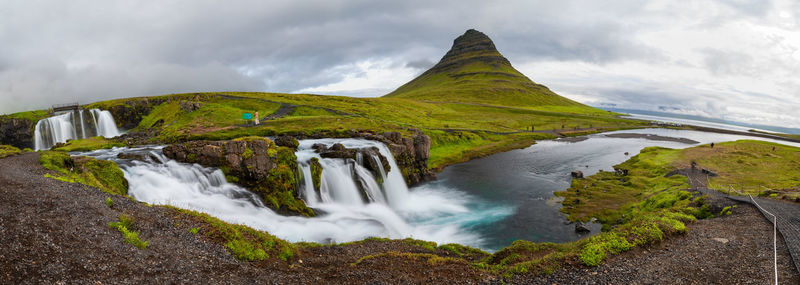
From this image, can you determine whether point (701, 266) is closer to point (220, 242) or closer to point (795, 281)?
point (795, 281)

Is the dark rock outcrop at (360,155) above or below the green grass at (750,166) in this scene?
above

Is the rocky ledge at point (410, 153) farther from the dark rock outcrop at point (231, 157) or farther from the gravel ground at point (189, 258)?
the gravel ground at point (189, 258)

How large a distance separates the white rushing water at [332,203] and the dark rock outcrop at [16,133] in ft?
134

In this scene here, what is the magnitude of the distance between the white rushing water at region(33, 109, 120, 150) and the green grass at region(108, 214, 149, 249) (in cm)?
6556

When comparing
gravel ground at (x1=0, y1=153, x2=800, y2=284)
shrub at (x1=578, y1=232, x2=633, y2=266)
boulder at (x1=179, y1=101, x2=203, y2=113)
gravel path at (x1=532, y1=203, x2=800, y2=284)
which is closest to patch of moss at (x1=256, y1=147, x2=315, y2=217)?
gravel ground at (x1=0, y1=153, x2=800, y2=284)

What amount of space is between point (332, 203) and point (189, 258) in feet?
72.7

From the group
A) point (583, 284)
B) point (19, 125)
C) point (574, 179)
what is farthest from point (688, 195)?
point (19, 125)

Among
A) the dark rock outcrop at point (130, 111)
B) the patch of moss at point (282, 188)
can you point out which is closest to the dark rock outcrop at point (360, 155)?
the patch of moss at point (282, 188)

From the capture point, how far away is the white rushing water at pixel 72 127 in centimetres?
5829

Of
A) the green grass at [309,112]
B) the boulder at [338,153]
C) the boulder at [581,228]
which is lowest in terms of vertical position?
the boulder at [581,228]

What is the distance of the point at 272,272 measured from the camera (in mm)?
13812

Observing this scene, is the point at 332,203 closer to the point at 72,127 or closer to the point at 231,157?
the point at 231,157

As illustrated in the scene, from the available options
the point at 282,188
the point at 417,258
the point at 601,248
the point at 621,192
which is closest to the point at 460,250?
the point at 417,258

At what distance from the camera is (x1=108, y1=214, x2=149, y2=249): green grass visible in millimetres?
12750
